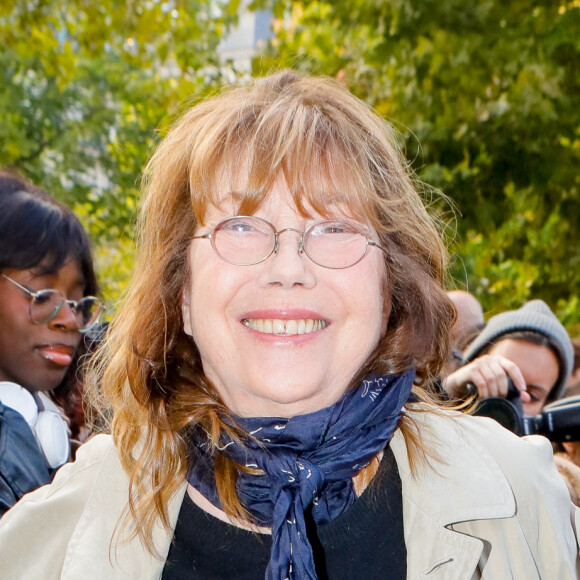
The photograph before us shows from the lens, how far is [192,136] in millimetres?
1998

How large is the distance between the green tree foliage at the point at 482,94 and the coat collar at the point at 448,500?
2.86 meters

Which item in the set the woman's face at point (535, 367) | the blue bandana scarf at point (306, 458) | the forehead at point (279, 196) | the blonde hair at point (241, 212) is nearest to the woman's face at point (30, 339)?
the blonde hair at point (241, 212)

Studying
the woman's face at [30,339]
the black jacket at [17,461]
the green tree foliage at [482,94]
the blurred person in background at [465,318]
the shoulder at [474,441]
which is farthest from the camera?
the green tree foliage at [482,94]

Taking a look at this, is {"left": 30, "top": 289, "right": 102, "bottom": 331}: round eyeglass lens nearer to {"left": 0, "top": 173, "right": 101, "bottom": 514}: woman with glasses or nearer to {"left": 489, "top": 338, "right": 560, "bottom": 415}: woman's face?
{"left": 0, "top": 173, "right": 101, "bottom": 514}: woman with glasses

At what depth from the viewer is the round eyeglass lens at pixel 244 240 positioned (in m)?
1.83

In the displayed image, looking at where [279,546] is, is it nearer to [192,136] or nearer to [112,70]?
[192,136]

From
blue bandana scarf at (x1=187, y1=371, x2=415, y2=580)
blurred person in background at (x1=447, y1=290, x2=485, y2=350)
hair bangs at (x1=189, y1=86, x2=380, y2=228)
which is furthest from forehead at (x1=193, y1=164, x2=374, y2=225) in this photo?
blurred person in background at (x1=447, y1=290, x2=485, y2=350)

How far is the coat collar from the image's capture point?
1794mm

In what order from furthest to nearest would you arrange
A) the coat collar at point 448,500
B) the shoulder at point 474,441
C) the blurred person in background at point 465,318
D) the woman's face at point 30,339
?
the blurred person in background at point 465,318 < the woman's face at point 30,339 < the shoulder at point 474,441 < the coat collar at point 448,500

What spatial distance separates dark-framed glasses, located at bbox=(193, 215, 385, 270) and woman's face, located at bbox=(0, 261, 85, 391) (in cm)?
105

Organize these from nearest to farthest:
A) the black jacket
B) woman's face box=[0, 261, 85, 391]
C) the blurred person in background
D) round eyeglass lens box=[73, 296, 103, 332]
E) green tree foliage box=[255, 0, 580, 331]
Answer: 1. the black jacket
2. woman's face box=[0, 261, 85, 391]
3. round eyeglass lens box=[73, 296, 103, 332]
4. the blurred person in background
5. green tree foliage box=[255, 0, 580, 331]

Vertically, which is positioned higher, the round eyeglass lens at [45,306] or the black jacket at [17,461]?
the round eyeglass lens at [45,306]

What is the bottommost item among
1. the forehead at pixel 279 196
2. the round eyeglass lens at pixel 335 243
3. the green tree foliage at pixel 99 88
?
the green tree foliage at pixel 99 88

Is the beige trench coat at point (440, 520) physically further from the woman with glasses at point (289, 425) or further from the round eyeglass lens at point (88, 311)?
the round eyeglass lens at point (88, 311)
